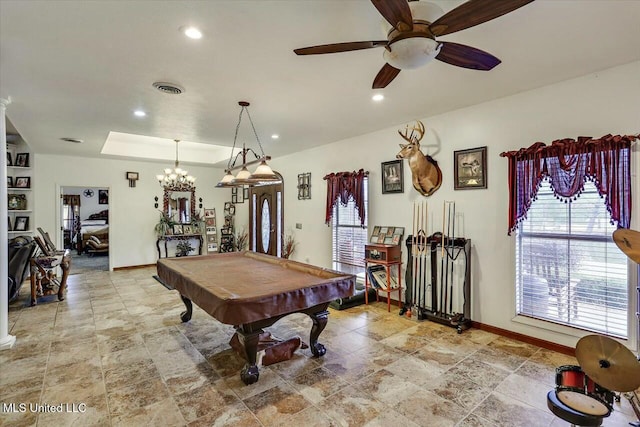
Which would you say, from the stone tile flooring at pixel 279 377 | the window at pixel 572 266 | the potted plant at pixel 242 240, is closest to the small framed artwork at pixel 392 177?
the window at pixel 572 266

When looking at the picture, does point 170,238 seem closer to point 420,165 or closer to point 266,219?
point 266,219

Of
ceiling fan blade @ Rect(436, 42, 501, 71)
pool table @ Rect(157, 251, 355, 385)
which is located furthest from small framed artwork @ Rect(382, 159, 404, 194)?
ceiling fan blade @ Rect(436, 42, 501, 71)

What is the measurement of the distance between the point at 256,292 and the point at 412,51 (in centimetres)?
203

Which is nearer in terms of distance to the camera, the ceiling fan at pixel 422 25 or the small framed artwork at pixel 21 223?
the ceiling fan at pixel 422 25

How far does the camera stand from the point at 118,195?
745 centimetres

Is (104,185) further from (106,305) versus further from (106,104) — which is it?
(106,104)

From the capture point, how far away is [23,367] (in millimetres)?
2914

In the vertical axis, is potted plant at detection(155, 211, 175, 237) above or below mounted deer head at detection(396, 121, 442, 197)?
below

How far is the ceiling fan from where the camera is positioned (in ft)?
4.74

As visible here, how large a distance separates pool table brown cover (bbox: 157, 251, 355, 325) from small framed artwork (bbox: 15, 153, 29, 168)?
14.7 feet

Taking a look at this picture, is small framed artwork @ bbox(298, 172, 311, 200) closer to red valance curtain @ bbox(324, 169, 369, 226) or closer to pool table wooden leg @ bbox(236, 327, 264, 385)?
red valance curtain @ bbox(324, 169, 369, 226)

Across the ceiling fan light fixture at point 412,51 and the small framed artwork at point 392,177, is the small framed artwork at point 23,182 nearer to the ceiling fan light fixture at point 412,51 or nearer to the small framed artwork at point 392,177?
the small framed artwork at point 392,177

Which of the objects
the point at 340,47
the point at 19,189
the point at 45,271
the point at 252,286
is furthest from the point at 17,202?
the point at 340,47

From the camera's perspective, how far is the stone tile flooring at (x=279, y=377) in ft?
7.29
